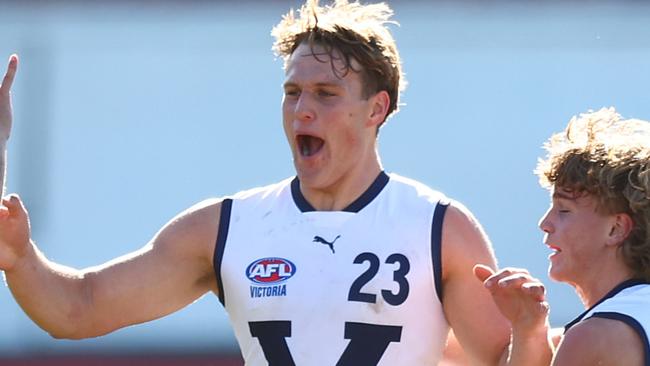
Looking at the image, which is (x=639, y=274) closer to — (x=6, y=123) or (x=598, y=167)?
(x=598, y=167)

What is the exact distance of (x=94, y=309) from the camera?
438cm

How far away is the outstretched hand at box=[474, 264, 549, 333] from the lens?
3.72 metres

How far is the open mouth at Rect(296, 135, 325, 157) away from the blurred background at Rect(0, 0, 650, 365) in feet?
18.5

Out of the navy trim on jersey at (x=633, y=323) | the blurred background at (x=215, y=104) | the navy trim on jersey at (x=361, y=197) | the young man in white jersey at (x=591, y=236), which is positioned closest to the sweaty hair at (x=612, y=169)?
the young man in white jersey at (x=591, y=236)

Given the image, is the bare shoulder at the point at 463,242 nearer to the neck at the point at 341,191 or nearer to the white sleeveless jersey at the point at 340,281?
the white sleeveless jersey at the point at 340,281

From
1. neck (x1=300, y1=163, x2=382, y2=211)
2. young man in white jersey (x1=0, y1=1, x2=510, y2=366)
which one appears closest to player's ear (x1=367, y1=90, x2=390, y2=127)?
young man in white jersey (x1=0, y1=1, x2=510, y2=366)

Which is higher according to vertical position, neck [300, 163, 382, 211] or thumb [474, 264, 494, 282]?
neck [300, 163, 382, 211]

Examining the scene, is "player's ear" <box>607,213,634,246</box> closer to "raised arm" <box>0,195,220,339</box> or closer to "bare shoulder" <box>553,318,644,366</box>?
"bare shoulder" <box>553,318,644,366</box>

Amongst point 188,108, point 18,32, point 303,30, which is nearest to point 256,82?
point 188,108

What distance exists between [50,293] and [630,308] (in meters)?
1.69

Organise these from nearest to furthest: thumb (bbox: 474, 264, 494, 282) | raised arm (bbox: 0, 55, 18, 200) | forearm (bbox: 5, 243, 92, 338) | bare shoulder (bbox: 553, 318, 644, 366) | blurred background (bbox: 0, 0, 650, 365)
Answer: bare shoulder (bbox: 553, 318, 644, 366) → thumb (bbox: 474, 264, 494, 282) → raised arm (bbox: 0, 55, 18, 200) → forearm (bbox: 5, 243, 92, 338) → blurred background (bbox: 0, 0, 650, 365)

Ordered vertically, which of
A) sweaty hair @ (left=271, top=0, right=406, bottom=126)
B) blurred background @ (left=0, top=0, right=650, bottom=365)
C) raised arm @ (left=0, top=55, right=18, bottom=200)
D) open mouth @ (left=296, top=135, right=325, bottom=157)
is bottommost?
blurred background @ (left=0, top=0, right=650, bottom=365)

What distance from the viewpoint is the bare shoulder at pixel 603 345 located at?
11.5ft

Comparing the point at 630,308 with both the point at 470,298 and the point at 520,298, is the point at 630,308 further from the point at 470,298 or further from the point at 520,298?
the point at 470,298
